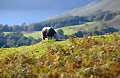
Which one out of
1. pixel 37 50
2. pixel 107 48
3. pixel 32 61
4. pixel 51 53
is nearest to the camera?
pixel 107 48

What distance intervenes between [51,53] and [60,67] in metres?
2.75

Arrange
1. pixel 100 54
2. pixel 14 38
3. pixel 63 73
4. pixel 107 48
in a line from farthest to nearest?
pixel 14 38
pixel 107 48
pixel 100 54
pixel 63 73

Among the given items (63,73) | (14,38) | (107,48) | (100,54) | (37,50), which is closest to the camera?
(63,73)

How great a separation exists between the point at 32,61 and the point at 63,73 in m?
3.91

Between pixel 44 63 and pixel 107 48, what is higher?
pixel 107 48

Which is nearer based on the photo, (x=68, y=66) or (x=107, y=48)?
(x=68, y=66)

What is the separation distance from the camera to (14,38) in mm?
174500

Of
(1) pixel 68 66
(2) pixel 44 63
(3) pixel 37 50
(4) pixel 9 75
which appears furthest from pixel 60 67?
(3) pixel 37 50

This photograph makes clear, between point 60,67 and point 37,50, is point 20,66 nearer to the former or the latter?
point 60,67

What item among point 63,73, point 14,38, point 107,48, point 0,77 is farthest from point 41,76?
point 14,38

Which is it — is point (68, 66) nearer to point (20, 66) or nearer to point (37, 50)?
point (20, 66)

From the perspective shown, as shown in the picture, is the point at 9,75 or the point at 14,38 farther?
the point at 14,38

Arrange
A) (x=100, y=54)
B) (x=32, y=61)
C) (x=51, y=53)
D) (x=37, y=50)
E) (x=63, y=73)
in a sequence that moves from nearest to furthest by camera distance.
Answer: (x=63, y=73) → (x=100, y=54) → (x=32, y=61) → (x=51, y=53) → (x=37, y=50)

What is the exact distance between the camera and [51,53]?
500 inches
